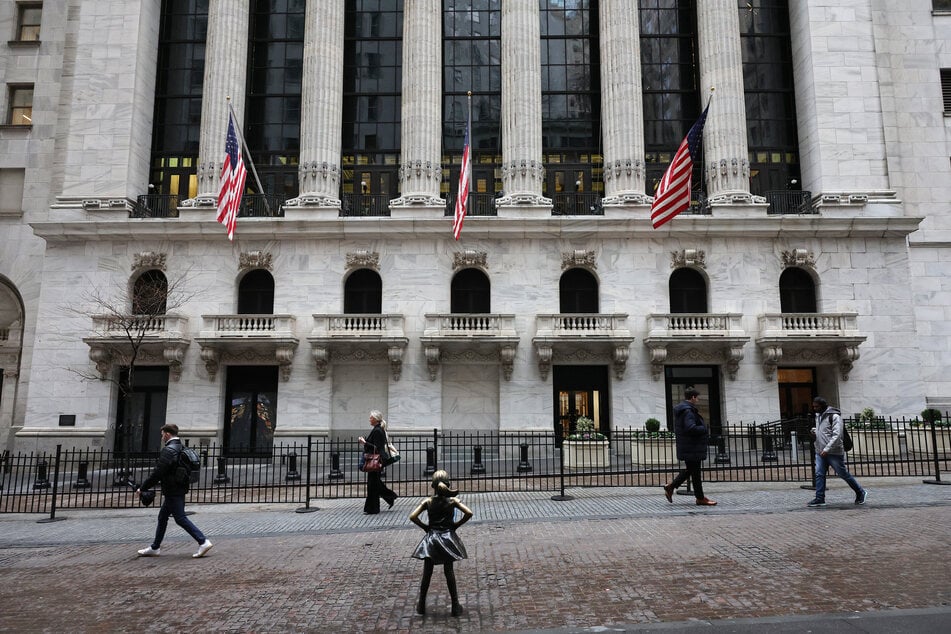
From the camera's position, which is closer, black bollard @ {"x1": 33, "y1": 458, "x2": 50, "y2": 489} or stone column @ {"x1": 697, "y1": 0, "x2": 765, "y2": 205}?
black bollard @ {"x1": 33, "y1": 458, "x2": 50, "y2": 489}

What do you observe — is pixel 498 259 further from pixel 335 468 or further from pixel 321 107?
pixel 335 468

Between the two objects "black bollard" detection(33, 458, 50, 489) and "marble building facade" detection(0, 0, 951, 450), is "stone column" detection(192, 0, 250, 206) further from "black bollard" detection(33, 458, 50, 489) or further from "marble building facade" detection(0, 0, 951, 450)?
"black bollard" detection(33, 458, 50, 489)

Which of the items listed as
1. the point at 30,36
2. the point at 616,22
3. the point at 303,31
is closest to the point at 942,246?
the point at 616,22

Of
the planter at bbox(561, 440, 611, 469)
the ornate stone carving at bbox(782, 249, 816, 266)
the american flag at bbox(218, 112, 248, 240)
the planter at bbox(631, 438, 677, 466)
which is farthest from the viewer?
the ornate stone carving at bbox(782, 249, 816, 266)

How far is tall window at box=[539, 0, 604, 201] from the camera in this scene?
2752 cm

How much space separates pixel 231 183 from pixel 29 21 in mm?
19445

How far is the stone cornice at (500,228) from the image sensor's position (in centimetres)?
2470

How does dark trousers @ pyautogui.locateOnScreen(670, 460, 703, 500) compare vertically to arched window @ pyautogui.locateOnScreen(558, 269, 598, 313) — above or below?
below

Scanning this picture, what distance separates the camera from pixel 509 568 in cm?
851

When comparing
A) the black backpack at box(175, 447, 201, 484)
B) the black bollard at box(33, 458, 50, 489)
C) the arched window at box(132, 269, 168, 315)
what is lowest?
the black bollard at box(33, 458, 50, 489)

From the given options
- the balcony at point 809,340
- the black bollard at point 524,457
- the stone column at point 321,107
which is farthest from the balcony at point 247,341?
the balcony at point 809,340

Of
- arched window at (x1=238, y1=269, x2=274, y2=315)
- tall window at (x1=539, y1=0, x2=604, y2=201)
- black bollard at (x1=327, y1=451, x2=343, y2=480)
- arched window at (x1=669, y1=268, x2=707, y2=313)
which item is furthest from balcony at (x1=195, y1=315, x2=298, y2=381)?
arched window at (x1=669, y1=268, x2=707, y2=313)

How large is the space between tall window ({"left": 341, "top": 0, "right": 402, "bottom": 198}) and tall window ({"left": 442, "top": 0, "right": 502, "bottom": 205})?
7.75 feet

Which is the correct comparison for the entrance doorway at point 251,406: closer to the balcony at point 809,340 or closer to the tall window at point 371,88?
the tall window at point 371,88
